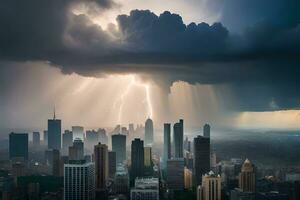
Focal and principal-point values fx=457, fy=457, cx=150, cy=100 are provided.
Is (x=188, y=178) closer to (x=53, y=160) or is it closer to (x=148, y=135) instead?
(x=148, y=135)

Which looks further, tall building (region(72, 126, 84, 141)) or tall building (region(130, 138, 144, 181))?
tall building (region(130, 138, 144, 181))

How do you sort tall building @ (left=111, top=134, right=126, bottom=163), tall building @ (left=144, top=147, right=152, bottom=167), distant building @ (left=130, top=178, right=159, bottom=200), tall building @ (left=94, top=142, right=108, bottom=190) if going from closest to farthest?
1. distant building @ (left=130, top=178, right=159, bottom=200)
2. tall building @ (left=94, top=142, right=108, bottom=190)
3. tall building @ (left=144, top=147, right=152, bottom=167)
4. tall building @ (left=111, top=134, right=126, bottom=163)

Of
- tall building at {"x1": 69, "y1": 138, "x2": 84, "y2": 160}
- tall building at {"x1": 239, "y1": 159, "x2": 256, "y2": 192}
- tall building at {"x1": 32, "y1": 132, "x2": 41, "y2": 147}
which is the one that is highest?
tall building at {"x1": 32, "y1": 132, "x2": 41, "y2": 147}

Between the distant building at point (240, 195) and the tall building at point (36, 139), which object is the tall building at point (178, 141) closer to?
the distant building at point (240, 195)

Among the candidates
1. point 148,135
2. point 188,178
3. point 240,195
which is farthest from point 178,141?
point 240,195

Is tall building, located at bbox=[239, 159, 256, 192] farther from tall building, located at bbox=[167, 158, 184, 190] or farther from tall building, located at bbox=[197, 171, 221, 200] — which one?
tall building, located at bbox=[167, 158, 184, 190]

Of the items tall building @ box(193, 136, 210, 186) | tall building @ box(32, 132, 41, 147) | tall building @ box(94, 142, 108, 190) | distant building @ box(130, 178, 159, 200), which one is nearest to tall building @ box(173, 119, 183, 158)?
tall building @ box(193, 136, 210, 186)

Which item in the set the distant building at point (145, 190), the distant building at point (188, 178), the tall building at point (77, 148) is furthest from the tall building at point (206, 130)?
the tall building at point (77, 148)
